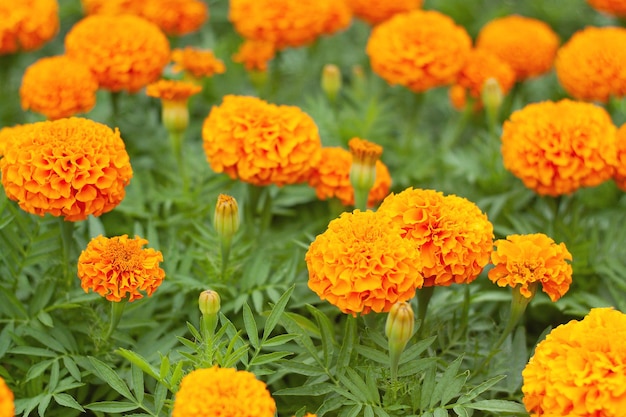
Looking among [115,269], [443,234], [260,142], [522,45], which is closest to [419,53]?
[522,45]

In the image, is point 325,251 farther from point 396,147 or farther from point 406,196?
point 396,147

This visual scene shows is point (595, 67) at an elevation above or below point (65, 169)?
below

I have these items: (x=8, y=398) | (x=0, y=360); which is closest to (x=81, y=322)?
(x=0, y=360)

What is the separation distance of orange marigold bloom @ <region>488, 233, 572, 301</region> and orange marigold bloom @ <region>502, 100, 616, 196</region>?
332 millimetres

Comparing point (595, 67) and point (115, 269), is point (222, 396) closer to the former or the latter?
point (115, 269)

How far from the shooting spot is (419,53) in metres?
2.12

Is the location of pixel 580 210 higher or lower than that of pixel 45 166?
lower

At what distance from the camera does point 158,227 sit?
75.9 inches

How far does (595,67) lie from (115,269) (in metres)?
1.39

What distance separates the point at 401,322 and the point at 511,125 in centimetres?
73

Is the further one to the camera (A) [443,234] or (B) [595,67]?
(B) [595,67]

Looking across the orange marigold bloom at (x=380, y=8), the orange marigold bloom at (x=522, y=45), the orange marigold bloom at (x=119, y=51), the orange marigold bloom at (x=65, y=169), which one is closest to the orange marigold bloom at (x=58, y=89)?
the orange marigold bloom at (x=119, y=51)

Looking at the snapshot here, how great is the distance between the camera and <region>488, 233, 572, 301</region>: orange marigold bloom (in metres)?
1.42

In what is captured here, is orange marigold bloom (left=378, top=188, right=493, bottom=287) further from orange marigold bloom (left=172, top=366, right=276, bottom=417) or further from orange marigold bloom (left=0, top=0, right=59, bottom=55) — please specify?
orange marigold bloom (left=0, top=0, right=59, bottom=55)
